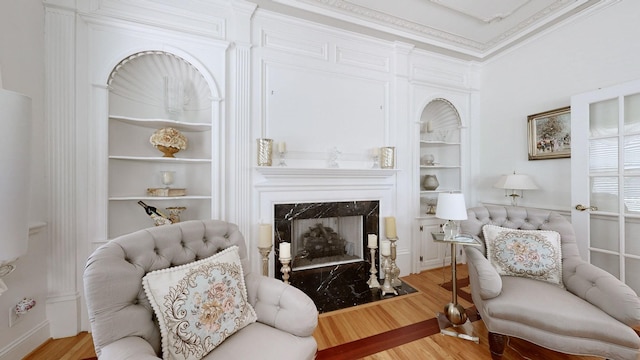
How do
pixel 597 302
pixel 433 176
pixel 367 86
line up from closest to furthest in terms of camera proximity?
pixel 597 302 → pixel 367 86 → pixel 433 176

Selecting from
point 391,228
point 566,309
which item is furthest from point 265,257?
point 566,309

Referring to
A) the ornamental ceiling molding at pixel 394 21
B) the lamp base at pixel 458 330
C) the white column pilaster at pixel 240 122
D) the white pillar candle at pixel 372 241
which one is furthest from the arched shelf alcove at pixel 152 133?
the lamp base at pixel 458 330

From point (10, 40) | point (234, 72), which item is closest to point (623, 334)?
point (234, 72)

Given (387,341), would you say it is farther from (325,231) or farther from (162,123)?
(162,123)

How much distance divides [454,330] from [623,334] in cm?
88

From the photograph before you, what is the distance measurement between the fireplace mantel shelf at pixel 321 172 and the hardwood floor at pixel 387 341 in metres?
1.30

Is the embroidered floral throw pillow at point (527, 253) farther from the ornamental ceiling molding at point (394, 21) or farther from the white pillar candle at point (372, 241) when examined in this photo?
the ornamental ceiling molding at point (394, 21)

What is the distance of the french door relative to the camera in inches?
79.1

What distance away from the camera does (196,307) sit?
1100 millimetres

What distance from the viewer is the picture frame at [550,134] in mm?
2539

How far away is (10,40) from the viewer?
153 centimetres

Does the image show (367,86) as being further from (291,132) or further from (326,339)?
(326,339)

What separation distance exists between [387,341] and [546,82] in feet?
10.8

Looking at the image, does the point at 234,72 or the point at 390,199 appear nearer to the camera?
the point at 234,72
